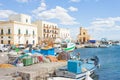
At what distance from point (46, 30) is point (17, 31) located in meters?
20.0

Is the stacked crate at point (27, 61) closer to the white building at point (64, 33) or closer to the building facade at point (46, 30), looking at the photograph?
the building facade at point (46, 30)

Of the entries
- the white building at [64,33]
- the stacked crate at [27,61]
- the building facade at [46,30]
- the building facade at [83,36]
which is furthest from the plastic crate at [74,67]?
the building facade at [83,36]

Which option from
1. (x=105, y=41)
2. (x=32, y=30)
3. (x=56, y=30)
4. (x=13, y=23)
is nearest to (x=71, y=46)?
(x=32, y=30)

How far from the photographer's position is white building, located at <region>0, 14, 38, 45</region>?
62.3 metres

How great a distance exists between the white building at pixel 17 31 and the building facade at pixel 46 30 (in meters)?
9.77

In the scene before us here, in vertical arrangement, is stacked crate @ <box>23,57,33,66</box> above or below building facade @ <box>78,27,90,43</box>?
below

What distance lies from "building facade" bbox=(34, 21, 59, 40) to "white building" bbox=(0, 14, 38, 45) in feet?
32.1

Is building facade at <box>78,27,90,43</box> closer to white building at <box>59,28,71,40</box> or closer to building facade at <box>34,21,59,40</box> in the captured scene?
white building at <box>59,28,71,40</box>

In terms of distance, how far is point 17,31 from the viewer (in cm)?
6359

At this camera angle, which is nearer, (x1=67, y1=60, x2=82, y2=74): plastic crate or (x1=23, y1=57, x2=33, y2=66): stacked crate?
(x1=67, y1=60, x2=82, y2=74): plastic crate

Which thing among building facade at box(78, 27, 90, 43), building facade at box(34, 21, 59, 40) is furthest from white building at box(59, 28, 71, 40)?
building facade at box(78, 27, 90, 43)

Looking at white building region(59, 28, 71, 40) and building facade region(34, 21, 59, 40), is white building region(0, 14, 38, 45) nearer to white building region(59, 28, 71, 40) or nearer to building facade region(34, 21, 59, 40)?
building facade region(34, 21, 59, 40)

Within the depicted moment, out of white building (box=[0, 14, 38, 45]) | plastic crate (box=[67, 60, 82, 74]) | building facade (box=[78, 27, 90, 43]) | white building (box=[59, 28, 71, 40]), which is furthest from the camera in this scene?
building facade (box=[78, 27, 90, 43])

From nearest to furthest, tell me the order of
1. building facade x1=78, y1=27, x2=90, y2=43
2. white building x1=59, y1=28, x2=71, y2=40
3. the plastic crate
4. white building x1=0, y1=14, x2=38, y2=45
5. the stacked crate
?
the plastic crate → the stacked crate → white building x1=0, y1=14, x2=38, y2=45 → white building x1=59, y1=28, x2=71, y2=40 → building facade x1=78, y1=27, x2=90, y2=43
